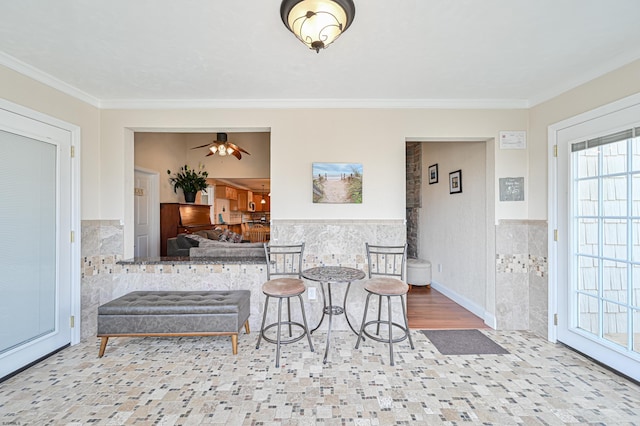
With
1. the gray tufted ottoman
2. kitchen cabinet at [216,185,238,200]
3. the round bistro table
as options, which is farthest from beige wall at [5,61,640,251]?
kitchen cabinet at [216,185,238,200]

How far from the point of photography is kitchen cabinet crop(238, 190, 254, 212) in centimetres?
990

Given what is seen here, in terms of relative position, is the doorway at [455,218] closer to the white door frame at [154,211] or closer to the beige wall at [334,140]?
the beige wall at [334,140]

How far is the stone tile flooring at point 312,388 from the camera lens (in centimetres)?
174

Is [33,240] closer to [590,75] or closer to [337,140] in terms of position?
[337,140]

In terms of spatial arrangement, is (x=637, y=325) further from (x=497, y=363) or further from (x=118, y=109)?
(x=118, y=109)

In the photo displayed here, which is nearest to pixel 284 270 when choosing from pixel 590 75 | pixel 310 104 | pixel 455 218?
pixel 310 104

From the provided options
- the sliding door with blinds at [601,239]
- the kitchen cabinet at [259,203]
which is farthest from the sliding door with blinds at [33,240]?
the kitchen cabinet at [259,203]

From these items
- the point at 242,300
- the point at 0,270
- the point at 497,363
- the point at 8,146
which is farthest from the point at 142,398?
the point at 497,363

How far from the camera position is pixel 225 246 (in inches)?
139

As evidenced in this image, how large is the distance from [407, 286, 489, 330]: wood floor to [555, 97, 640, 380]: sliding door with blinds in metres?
0.83

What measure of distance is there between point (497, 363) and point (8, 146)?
4.34 meters

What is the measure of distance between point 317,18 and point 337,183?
65.4 inches

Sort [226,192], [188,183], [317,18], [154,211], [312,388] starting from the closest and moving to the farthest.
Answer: [317,18]
[312,388]
[154,211]
[188,183]
[226,192]

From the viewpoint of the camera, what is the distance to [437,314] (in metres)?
3.45
